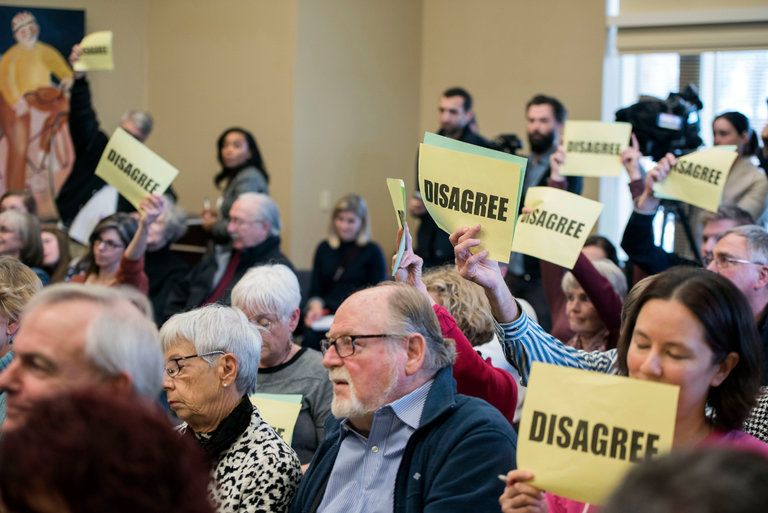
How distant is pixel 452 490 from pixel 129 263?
9.34 feet

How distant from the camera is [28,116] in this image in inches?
277

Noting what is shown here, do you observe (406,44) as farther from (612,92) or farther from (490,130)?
(612,92)

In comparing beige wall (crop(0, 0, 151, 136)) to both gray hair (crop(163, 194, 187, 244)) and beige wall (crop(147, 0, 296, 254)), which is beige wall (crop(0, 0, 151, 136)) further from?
gray hair (crop(163, 194, 187, 244))

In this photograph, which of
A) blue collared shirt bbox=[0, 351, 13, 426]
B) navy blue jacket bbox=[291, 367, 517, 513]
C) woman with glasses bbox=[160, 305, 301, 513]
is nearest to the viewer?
Result: navy blue jacket bbox=[291, 367, 517, 513]

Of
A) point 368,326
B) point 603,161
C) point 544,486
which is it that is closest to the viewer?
point 544,486

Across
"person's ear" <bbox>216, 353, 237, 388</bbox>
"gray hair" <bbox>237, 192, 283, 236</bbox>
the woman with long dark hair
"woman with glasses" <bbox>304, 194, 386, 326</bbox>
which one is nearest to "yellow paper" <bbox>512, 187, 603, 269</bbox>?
"person's ear" <bbox>216, 353, 237, 388</bbox>

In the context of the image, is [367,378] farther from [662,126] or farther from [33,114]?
[33,114]

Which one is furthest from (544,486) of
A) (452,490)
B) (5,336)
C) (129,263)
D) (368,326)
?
(129,263)

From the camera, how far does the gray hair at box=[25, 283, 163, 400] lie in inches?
59.1

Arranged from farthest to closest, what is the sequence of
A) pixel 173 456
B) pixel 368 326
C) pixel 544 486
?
pixel 368 326 → pixel 544 486 → pixel 173 456

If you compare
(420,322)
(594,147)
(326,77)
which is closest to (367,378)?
(420,322)

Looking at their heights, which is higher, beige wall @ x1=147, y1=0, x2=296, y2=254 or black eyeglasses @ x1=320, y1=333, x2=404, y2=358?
→ beige wall @ x1=147, y1=0, x2=296, y2=254

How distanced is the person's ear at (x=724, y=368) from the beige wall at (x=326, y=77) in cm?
485

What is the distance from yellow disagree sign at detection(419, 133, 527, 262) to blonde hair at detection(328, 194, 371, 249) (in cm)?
359
